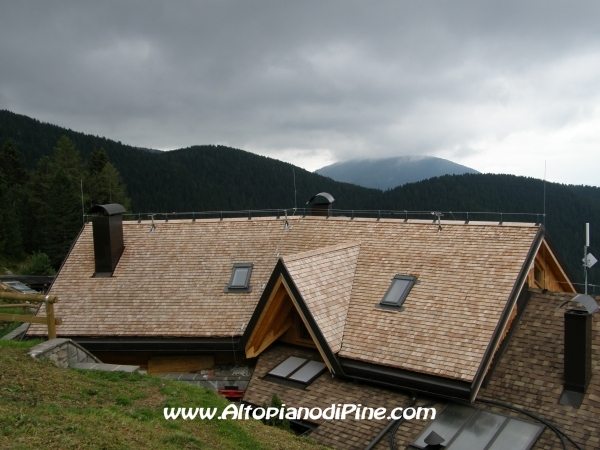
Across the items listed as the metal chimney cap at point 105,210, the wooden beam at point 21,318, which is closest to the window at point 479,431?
the wooden beam at point 21,318

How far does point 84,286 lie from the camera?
17969 millimetres

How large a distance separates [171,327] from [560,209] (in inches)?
3338

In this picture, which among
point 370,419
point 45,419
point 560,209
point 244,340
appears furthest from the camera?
point 560,209

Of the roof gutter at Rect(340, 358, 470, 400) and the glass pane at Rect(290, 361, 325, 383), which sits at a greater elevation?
the roof gutter at Rect(340, 358, 470, 400)

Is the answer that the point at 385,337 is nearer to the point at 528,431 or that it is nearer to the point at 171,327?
the point at 528,431

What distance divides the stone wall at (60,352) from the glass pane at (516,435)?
9337 mm

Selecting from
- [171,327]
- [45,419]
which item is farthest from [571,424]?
[171,327]

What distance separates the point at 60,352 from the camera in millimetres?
10906

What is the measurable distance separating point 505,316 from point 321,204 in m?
9.90

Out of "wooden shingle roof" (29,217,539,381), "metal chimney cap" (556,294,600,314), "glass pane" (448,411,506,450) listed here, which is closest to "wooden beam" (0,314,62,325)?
"wooden shingle roof" (29,217,539,381)

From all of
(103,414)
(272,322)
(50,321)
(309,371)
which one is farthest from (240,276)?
(103,414)

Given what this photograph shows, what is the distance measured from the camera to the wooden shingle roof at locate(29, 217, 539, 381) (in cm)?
1248

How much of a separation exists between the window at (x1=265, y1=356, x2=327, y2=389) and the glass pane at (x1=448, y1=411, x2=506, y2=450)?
429 centimetres

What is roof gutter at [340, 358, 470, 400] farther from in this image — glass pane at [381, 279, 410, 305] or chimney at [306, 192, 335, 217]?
chimney at [306, 192, 335, 217]
